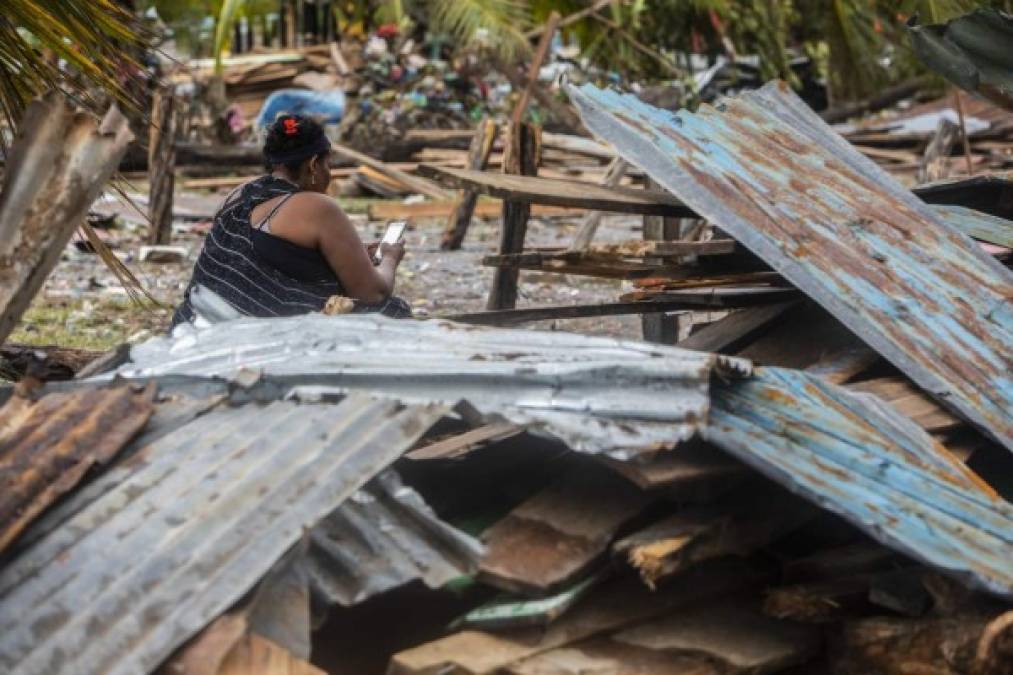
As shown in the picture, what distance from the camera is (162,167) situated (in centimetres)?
1049

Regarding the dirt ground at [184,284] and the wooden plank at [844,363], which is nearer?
the wooden plank at [844,363]

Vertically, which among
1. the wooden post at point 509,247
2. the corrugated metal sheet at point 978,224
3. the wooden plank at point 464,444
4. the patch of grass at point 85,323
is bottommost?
the patch of grass at point 85,323

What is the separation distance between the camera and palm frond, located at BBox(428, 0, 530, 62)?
1397 cm

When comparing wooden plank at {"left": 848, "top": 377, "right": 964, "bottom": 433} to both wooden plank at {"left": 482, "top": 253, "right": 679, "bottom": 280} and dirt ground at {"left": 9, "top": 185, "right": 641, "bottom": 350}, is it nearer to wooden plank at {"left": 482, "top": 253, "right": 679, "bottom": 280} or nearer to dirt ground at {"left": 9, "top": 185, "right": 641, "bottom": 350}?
wooden plank at {"left": 482, "top": 253, "right": 679, "bottom": 280}

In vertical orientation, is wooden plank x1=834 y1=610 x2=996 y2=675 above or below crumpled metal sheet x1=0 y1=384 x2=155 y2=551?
below

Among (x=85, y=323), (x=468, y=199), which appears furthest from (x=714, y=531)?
(x=468, y=199)

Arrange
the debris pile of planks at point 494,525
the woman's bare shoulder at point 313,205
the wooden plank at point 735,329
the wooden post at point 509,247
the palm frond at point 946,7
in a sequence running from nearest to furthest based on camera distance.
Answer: the debris pile of planks at point 494,525 < the wooden plank at point 735,329 < the woman's bare shoulder at point 313,205 < the wooden post at point 509,247 < the palm frond at point 946,7

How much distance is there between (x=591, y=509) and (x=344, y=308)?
1.28 metres

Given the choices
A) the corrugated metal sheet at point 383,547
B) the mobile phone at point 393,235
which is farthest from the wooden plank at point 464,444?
the mobile phone at point 393,235

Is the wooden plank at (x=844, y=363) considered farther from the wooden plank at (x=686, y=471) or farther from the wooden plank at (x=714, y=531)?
the wooden plank at (x=686, y=471)

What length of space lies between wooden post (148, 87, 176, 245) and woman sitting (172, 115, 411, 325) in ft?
17.5

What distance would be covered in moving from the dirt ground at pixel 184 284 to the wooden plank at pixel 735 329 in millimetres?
2463

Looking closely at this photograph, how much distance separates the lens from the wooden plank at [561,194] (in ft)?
Result: 14.4

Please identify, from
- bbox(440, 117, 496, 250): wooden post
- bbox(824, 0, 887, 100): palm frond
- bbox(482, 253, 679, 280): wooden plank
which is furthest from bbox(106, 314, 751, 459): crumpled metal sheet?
bbox(824, 0, 887, 100): palm frond
